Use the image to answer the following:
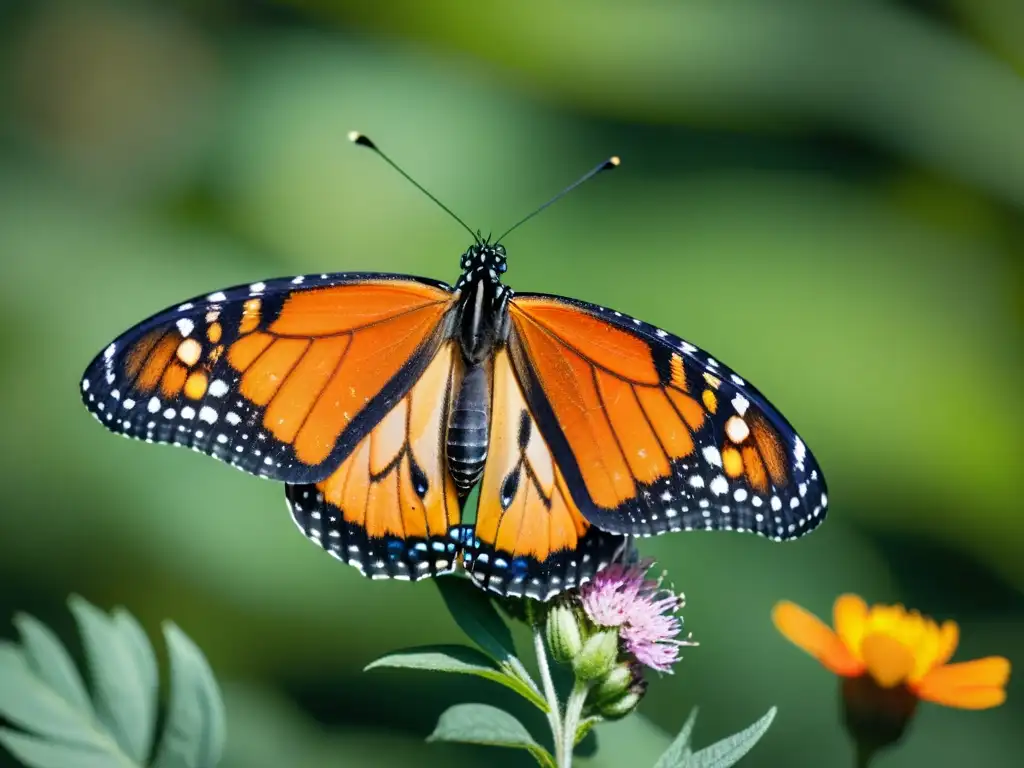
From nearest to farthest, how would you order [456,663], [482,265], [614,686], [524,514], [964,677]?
[456,663] < [614,686] < [964,677] < [524,514] < [482,265]

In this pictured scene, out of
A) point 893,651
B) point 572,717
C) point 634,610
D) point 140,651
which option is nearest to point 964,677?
point 893,651

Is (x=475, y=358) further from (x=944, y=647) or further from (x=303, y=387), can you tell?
(x=944, y=647)

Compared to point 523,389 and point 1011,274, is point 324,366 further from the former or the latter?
point 1011,274

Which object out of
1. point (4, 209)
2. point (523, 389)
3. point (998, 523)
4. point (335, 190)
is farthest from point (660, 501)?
point (4, 209)

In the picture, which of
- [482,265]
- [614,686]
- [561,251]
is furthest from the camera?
[561,251]

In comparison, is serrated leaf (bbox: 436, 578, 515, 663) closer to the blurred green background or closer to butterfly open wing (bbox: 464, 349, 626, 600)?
butterfly open wing (bbox: 464, 349, 626, 600)
